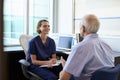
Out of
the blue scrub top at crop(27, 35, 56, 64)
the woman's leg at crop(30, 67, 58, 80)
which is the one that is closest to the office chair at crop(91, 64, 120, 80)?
the woman's leg at crop(30, 67, 58, 80)

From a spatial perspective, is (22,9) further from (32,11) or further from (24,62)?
(24,62)

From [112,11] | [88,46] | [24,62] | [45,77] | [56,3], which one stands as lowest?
[45,77]

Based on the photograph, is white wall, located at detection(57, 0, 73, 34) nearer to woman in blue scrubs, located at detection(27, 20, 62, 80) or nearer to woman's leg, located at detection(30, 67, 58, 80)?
woman in blue scrubs, located at detection(27, 20, 62, 80)

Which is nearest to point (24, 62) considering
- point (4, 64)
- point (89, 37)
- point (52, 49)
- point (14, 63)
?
point (52, 49)

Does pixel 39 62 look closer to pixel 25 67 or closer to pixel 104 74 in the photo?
pixel 25 67

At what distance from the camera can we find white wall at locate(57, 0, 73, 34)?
372 cm

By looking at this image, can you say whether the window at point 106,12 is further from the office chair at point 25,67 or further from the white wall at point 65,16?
the office chair at point 25,67

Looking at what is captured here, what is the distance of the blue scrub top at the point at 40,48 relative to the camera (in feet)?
8.62

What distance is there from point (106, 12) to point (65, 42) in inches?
33.5

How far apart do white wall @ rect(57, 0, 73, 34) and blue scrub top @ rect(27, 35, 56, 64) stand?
100 cm

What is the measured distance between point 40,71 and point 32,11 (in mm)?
1739

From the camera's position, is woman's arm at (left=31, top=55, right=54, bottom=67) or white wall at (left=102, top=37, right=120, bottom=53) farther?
white wall at (left=102, top=37, right=120, bottom=53)

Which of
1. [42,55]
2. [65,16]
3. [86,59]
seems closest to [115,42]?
[42,55]

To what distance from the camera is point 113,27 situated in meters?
2.94
